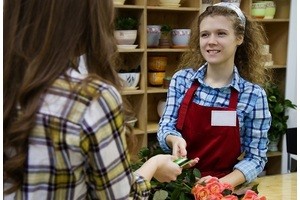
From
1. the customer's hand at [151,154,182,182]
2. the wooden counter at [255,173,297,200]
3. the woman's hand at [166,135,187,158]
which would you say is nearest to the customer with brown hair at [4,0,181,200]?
the customer's hand at [151,154,182,182]

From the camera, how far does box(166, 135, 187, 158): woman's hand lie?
1.35 meters

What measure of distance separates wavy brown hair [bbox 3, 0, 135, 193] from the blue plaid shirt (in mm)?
827

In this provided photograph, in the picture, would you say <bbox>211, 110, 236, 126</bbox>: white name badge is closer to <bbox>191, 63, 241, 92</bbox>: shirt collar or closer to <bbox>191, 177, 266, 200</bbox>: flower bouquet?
<bbox>191, 63, 241, 92</bbox>: shirt collar

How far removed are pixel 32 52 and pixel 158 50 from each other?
2.38 metres

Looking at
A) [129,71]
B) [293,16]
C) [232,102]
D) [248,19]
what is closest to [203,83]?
[232,102]

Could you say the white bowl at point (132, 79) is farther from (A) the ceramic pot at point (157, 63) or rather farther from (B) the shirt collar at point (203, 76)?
(B) the shirt collar at point (203, 76)

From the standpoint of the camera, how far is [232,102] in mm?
1513

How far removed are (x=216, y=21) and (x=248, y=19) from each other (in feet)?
0.73

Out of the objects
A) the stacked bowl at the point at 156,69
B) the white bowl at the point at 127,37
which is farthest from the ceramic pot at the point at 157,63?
the white bowl at the point at 127,37

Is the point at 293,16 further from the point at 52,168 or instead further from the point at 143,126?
the point at 52,168

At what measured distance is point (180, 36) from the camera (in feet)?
10.2

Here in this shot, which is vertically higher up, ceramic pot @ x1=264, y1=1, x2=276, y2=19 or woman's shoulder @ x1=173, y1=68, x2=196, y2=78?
ceramic pot @ x1=264, y1=1, x2=276, y2=19

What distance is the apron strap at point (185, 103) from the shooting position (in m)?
1.58

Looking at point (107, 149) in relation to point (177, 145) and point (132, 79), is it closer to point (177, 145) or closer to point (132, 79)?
point (177, 145)
